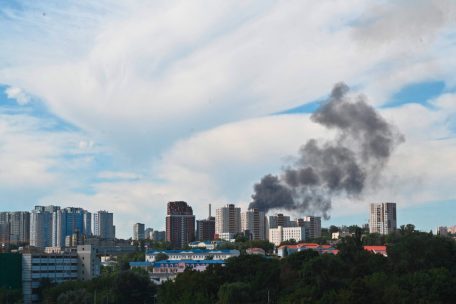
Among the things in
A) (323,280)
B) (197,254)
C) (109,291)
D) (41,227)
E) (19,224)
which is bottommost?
(109,291)

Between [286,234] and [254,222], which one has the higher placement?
[254,222]

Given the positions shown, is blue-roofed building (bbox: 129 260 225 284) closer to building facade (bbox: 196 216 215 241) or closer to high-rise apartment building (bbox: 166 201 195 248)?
high-rise apartment building (bbox: 166 201 195 248)

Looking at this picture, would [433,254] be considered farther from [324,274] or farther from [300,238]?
[300,238]

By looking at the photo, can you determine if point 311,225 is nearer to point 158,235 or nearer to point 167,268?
point 158,235

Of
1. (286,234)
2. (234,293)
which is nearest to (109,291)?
(234,293)

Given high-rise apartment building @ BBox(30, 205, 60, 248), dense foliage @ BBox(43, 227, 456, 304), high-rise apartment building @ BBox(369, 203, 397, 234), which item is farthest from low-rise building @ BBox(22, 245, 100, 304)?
high-rise apartment building @ BBox(369, 203, 397, 234)

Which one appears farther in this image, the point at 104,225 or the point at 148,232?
the point at 148,232

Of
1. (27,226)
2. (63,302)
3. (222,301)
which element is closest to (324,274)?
(222,301)

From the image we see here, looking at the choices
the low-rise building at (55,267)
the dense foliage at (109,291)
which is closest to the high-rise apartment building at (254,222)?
the low-rise building at (55,267)
